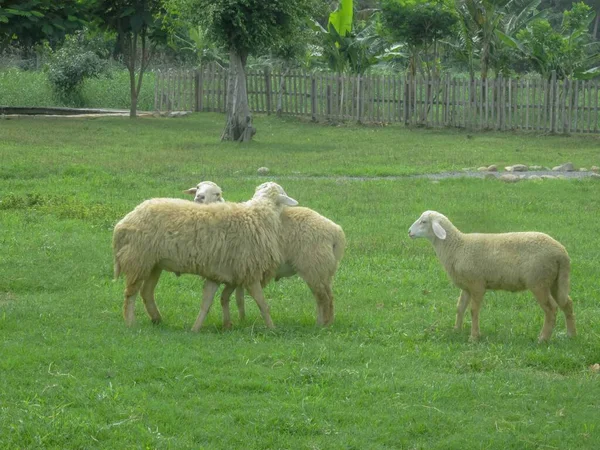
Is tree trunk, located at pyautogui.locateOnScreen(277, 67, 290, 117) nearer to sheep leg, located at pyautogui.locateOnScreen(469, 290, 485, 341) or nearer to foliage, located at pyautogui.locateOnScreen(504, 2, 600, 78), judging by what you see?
foliage, located at pyautogui.locateOnScreen(504, 2, 600, 78)

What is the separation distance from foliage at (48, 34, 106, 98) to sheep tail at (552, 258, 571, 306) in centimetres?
2980

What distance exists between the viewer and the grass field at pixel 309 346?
620 centimetres

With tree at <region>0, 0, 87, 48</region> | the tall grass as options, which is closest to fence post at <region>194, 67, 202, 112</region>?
the tall grass

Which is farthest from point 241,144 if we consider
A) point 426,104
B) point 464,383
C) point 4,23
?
point 464,383

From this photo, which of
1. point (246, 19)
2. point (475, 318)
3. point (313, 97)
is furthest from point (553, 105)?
point (475, 318)

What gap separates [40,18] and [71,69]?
7723 mm

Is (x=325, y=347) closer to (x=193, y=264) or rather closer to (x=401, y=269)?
(x=193, y=264)

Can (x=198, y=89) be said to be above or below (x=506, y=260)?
above

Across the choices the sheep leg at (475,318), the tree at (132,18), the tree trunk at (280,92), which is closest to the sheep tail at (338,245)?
the sheep leg at (475,318)

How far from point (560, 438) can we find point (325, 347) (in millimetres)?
2199

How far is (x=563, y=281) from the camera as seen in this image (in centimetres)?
841

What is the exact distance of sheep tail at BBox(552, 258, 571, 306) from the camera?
27.5ft

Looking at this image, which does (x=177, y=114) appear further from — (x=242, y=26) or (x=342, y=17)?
(x=242, y=26)

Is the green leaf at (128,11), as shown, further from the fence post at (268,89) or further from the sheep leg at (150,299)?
the sheep leg at (150,299)
